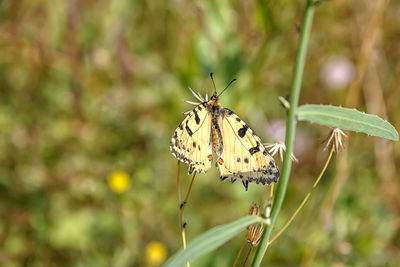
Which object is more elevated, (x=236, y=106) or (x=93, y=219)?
(x=236, y=106)

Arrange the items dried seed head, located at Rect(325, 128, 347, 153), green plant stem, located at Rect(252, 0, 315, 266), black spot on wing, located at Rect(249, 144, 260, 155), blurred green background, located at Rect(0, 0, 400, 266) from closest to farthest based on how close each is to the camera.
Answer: green plant stem, located at Rect(252, 0, 315, 266)
dried seed head, located at Rect(325, 128, 347, 153)
black spot on wing, located at Rect(249, 144, 260, 155)
blurred green background, located at Rect(0, 0, 400, 266)

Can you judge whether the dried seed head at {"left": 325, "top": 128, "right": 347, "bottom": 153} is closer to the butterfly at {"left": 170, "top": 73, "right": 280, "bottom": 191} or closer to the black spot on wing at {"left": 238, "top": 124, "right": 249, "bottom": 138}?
the butterfly at {"left": 170, "top": 73, "right": 280, "bottom": 191}

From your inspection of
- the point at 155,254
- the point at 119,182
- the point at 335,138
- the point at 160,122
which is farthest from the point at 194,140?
the point at 160,122

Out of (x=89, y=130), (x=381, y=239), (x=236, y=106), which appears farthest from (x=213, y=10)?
(x=381, y=239)

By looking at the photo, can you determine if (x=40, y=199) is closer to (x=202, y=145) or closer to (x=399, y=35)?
(x=202, y=145)

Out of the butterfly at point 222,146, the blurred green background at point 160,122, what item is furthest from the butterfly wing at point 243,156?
the blurred green background at point 160,122

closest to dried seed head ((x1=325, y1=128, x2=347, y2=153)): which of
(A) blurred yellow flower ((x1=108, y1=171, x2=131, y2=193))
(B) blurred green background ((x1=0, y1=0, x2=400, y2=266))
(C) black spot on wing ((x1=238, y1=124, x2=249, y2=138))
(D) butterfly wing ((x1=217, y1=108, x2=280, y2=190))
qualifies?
(D) butterfly wing ((x1=217, y1=108, x2=280, y2=190))
